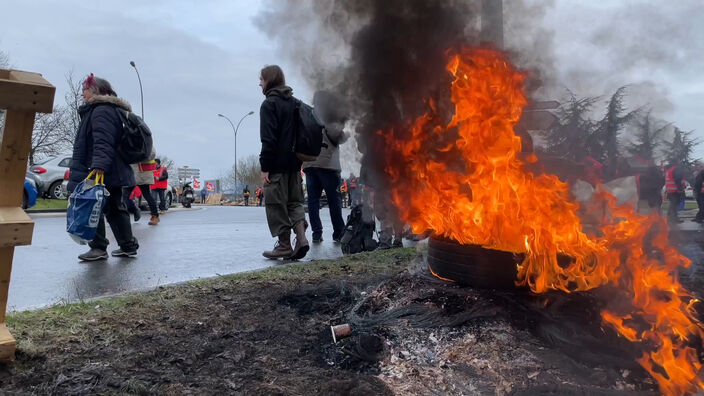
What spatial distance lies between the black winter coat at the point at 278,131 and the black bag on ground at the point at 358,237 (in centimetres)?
124

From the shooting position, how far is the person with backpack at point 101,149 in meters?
5.48

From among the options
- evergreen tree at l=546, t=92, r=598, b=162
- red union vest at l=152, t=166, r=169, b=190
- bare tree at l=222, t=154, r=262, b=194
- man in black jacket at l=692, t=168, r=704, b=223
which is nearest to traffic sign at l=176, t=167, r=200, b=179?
bare tree at l=222, t=154, r=262, b=194

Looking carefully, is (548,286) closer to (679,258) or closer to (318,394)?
(679,258)

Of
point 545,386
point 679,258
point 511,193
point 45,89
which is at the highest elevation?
A: point 45,89

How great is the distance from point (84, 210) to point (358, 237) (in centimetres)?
336

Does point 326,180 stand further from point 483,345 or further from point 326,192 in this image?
point 483,345

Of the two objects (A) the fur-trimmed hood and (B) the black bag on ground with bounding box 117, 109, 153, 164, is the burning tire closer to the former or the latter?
(B) the black bag on ground with bounding box 117, 109, 153, 164

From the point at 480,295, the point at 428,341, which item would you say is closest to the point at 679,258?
the point at 480,295

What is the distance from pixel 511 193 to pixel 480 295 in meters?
0.73

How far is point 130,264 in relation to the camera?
18.7 ft

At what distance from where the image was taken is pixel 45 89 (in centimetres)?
239

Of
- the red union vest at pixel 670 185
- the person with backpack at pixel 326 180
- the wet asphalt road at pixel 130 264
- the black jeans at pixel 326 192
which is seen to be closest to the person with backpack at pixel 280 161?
the wet asphalt road at pixel 130 264

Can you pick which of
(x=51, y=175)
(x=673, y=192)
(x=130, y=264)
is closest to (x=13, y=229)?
(x=130, y=264)

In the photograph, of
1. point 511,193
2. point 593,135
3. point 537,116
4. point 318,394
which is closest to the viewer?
point 318,394
